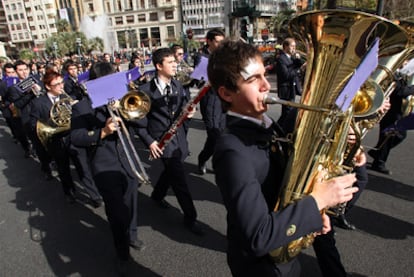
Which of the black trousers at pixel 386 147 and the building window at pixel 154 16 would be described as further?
the building window at pixel 154 16

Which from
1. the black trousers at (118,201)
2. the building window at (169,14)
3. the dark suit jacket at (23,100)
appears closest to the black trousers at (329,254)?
the black trousers at (118,201)

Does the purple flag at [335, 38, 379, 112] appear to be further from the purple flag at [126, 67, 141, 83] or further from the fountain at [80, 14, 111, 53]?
the fountain at [80, 14, 111, 53]

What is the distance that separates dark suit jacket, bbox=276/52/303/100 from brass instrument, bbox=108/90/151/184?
11.1ft

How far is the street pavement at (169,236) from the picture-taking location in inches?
107

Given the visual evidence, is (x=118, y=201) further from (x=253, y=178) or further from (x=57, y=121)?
(x=57, y=121)

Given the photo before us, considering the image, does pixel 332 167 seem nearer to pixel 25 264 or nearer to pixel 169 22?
pixel 25 264

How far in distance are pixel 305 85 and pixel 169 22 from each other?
75.2m

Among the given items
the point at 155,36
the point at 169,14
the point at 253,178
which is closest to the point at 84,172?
the point at 253,178

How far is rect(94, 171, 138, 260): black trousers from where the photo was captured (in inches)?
103

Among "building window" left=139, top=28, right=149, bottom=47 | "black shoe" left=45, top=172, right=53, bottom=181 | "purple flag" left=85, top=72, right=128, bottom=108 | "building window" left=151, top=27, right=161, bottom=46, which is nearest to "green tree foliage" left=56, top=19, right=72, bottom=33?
"building window" left=139, top=28, right=149, bottom=47

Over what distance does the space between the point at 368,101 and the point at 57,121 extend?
3903mm

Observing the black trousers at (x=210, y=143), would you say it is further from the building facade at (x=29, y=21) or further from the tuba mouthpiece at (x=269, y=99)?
the building facade at (x=29, y=21)

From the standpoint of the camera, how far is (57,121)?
4082mm

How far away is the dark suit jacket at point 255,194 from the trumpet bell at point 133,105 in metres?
1.72
